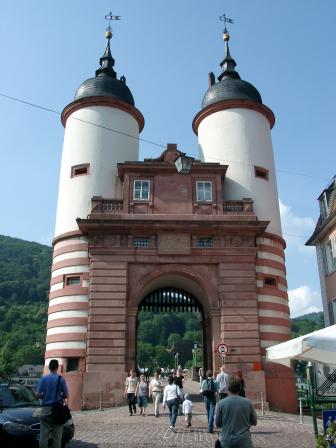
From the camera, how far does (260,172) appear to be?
30.2 metres

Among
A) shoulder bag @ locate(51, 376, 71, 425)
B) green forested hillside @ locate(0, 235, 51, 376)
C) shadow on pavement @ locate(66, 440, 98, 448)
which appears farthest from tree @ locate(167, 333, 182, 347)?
shoulder bag @ locate(51, 376, 71, 425)

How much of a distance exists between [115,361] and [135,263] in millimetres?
5161

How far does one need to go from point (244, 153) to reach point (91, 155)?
960 centimetres

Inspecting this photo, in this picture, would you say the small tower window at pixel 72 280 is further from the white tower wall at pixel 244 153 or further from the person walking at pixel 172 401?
the person walking at pixel 172 401

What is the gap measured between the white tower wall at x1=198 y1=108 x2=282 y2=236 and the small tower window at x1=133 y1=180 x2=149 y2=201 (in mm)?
5150

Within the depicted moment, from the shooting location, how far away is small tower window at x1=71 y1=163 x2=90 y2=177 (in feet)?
96.9

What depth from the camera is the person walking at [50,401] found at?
31.8ft

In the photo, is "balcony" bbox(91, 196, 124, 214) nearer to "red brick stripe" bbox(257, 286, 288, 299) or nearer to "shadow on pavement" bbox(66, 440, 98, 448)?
"red brick stripe" bbox(257, 286, 288, 299)

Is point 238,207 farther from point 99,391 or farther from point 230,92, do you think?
point 99,391

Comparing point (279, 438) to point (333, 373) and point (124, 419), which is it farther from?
point (333, 373)

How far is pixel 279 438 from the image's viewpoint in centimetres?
1462

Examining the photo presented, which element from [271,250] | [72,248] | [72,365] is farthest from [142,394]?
[271,250]

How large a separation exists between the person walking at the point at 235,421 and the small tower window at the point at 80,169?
23841 millimetres

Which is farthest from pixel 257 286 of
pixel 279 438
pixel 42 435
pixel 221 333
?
pixel 42 435
